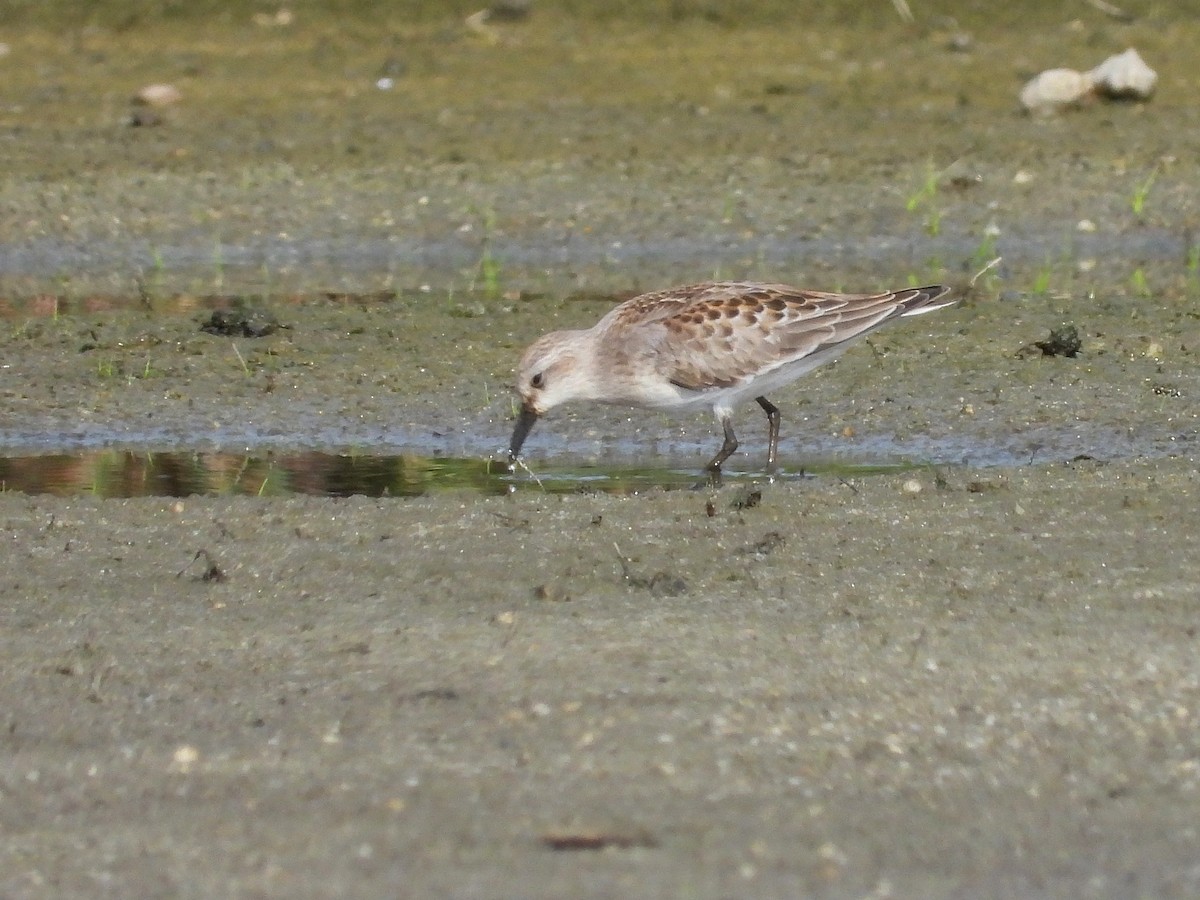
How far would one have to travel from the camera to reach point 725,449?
8.68 metres

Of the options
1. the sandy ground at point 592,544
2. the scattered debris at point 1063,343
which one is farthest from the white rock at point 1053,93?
the scattered debris at point 1063,343

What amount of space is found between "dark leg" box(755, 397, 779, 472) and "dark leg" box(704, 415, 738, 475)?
149 millimetres

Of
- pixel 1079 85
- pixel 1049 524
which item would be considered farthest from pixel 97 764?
pixel 1079 85

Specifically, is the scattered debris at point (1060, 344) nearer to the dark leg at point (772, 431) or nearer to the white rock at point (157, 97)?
the dark leg at point (772, 431)

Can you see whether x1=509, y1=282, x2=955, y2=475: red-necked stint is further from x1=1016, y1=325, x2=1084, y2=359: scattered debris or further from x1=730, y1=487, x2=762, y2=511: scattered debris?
x1=1016, y1=325, x2=1084, y2=359: scattered debris

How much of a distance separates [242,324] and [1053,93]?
26.0ft

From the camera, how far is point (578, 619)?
6137 millimetres

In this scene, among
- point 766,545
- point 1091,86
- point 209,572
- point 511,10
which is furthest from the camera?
point 511,10

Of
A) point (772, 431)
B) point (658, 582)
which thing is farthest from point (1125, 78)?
point (658, 582)

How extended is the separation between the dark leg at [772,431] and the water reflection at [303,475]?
76mm

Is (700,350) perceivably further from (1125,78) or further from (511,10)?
(511,10)

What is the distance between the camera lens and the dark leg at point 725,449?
28.3 feet

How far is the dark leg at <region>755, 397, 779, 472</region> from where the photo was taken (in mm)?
8742

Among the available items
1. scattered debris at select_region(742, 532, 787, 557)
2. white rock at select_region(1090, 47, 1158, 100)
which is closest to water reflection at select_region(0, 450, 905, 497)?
scattered debris at select_region(742, 532, 787, 557)
